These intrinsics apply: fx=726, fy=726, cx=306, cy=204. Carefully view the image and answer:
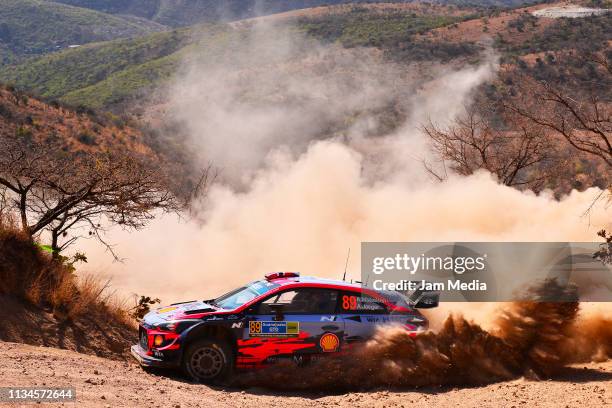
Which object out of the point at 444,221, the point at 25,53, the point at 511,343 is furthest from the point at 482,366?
the point at 25,53

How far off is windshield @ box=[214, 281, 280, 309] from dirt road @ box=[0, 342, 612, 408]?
1248 mm

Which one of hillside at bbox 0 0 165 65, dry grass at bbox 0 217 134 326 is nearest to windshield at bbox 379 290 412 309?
dry grass at bbox 0 217 134 326

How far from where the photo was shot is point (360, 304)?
10.3 m

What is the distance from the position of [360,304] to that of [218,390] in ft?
7.60

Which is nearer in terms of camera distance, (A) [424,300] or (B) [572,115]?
(A) [424,300]

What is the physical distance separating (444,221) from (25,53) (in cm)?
11986

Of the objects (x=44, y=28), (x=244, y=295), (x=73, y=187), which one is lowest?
(x=244, y=295)

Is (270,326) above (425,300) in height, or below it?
below

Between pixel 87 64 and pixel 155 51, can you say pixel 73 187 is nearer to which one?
pixel 155 51

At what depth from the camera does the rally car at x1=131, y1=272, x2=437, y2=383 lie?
9.77m

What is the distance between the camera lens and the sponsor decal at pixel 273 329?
9.93 meters

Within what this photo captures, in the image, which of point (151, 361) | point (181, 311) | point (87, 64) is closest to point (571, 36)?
point (87, 64)

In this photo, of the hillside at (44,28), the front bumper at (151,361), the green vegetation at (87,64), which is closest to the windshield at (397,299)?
the front bumper at (151,361)

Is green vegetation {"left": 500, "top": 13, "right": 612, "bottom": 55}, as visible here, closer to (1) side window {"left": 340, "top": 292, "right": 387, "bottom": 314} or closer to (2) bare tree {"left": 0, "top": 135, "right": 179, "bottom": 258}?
(2) bare tree {"left": 0, "top": 135, "right": 179, "bottom": 258}
